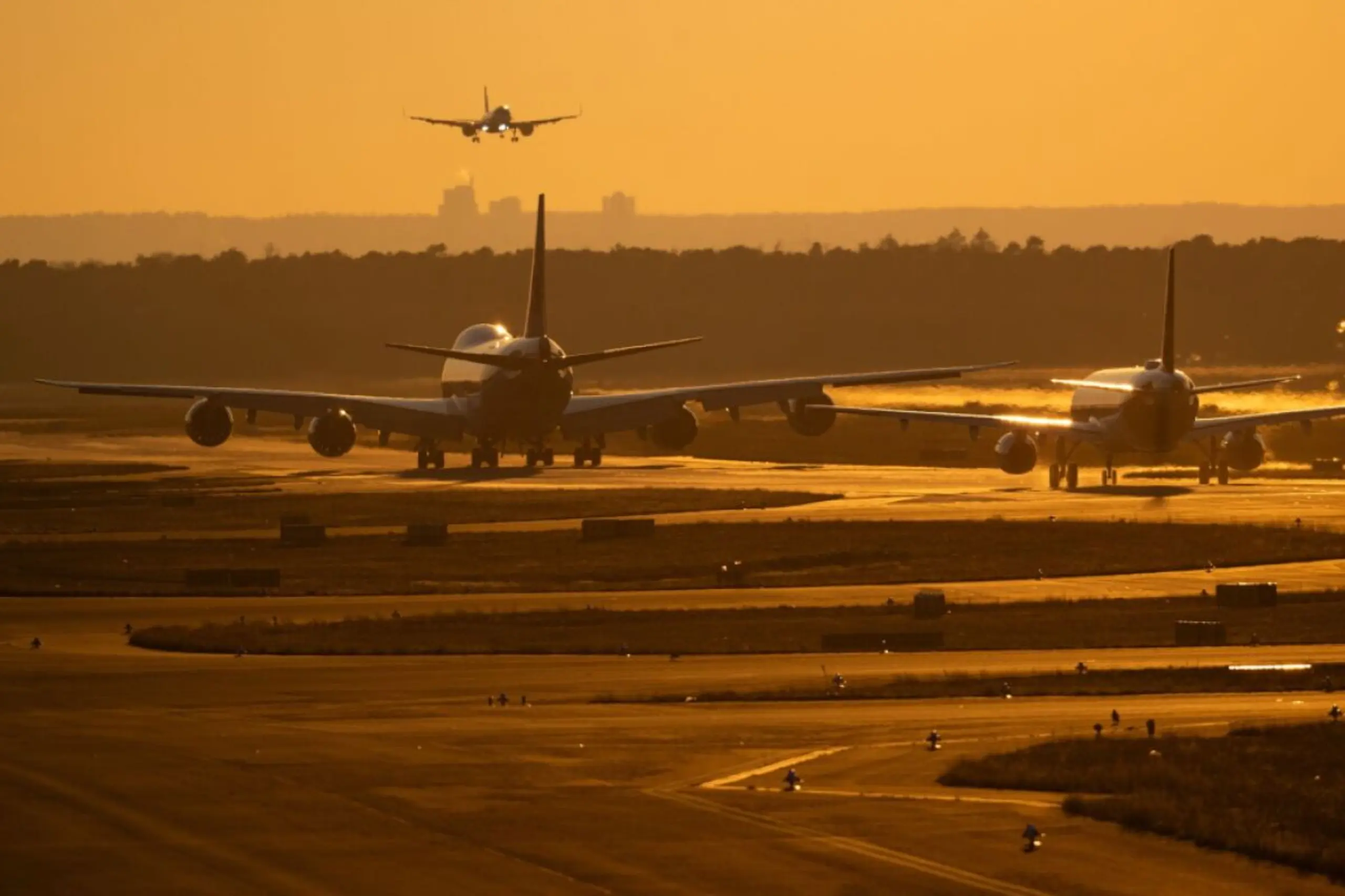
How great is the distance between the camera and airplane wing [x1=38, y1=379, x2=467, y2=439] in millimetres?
92125

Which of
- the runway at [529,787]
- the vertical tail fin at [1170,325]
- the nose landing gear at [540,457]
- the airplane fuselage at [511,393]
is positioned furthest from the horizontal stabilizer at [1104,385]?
the runway at [529,787]

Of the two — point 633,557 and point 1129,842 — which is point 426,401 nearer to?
point 633,557

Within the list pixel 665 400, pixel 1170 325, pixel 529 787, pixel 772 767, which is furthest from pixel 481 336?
pixel 529 787

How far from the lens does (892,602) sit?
4912 centimetres

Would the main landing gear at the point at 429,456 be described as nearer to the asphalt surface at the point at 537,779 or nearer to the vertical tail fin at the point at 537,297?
the vertical tail fin at the point at 537,297

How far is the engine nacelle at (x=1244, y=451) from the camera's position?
8688 centimetres

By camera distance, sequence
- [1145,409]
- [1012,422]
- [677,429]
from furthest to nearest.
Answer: [677,429]
[1012,422]
[1145,409]

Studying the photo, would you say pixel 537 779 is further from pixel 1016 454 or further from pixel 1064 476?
pixel 1064 476

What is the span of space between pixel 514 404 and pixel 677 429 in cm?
846

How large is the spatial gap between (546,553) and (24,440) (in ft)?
190

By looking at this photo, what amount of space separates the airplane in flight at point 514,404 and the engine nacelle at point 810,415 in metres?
0.04

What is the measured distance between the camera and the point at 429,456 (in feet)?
308

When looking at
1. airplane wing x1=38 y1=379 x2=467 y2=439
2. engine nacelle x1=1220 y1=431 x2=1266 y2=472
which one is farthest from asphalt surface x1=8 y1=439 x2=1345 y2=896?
airplane wing x1=38 y1=379 x2=467 y2=439

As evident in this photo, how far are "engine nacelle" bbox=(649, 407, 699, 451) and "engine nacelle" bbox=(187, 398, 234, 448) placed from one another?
54.1 feet
